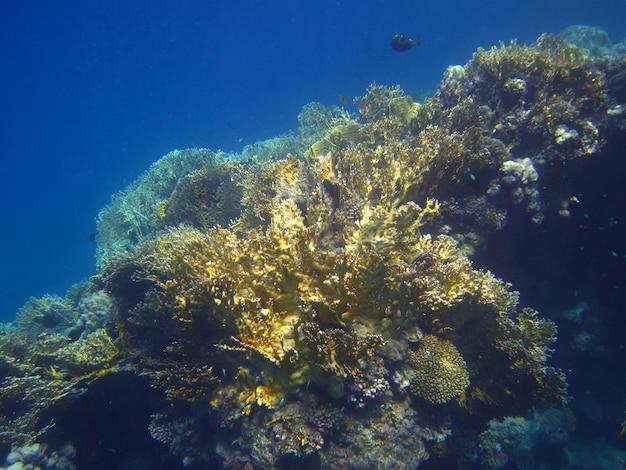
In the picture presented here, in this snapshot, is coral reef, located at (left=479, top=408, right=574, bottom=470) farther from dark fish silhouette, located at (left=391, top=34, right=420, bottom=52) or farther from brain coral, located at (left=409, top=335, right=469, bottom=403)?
dark fish silhouette, located at (left=391, top=34, right=420, bottom=52)

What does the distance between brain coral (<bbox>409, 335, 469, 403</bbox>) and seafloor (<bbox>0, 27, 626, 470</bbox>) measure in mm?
21

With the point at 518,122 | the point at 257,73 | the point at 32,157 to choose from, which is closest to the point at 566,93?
the point at 518,122

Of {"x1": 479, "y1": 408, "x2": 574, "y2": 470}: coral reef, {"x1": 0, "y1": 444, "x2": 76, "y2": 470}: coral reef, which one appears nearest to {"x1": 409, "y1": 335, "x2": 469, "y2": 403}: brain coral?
{"x1": 479, "y1": 408, "x2": 574, "y2": 470}: coral reef

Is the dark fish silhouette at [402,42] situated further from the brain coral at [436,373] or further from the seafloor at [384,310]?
the brain coral at [436,373]

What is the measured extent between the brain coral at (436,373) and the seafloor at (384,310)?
2cm

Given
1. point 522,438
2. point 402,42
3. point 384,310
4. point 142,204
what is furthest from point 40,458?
point 402,42

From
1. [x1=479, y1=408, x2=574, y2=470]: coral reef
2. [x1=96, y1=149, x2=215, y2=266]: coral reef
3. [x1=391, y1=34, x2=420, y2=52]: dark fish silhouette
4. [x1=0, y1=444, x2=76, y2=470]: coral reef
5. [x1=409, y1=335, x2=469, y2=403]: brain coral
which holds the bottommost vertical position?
[x1=479, y1=408, x2=574, y2=470]: coral reef

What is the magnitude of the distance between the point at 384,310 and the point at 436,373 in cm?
94

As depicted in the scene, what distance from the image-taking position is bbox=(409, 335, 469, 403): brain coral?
4434 millimetres

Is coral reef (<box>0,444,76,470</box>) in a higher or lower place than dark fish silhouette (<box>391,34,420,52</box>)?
lower

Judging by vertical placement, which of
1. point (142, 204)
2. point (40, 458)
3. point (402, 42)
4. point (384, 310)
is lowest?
point (40, 458)

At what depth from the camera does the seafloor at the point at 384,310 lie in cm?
421

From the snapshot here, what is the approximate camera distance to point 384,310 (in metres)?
4.36

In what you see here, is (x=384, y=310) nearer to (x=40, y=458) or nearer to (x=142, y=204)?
(x=40, y=458)
